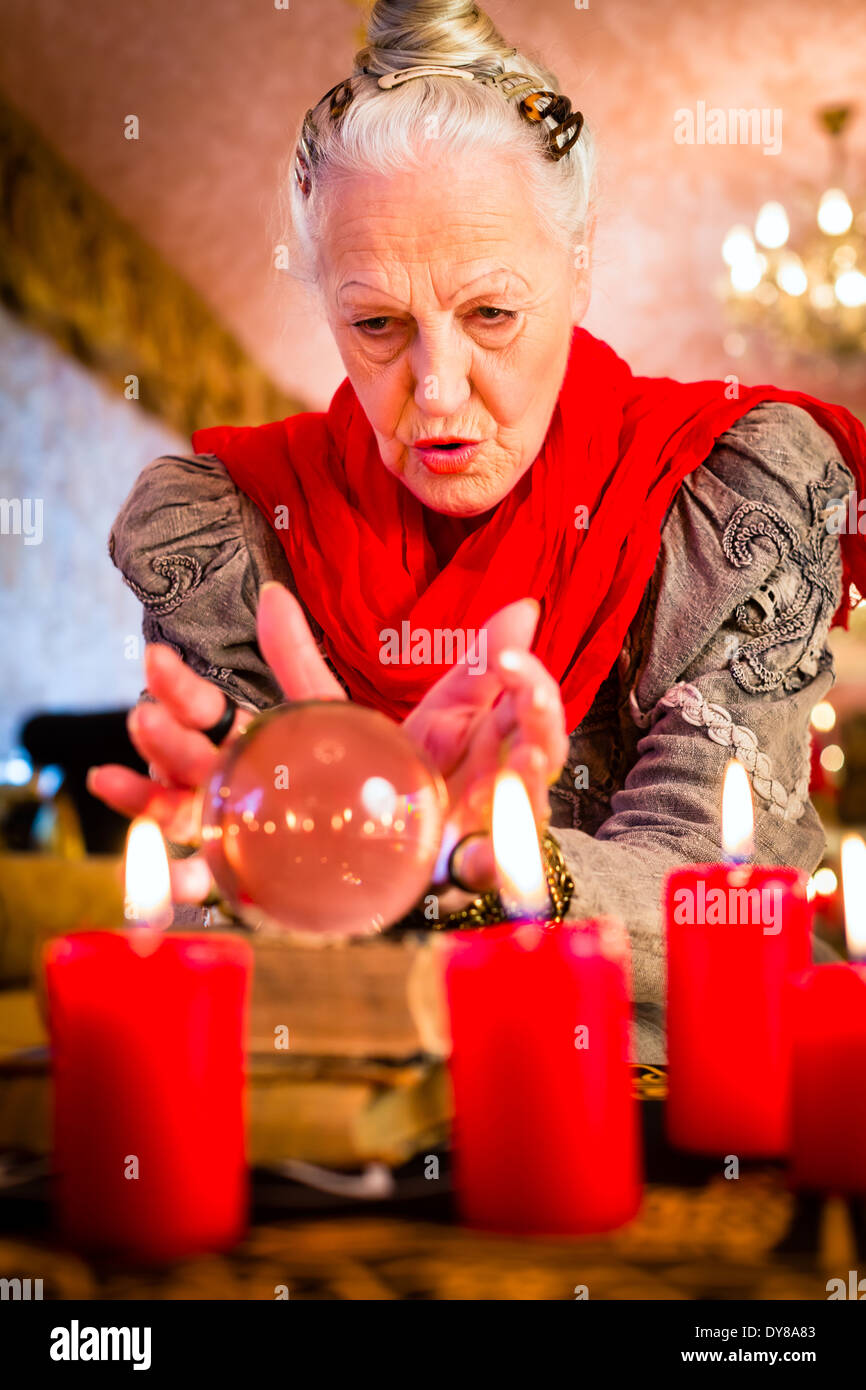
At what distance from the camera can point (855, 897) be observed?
2.02 ft

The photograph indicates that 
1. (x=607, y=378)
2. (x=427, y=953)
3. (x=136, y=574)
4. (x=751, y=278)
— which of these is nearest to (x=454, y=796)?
(x=427, y=953)

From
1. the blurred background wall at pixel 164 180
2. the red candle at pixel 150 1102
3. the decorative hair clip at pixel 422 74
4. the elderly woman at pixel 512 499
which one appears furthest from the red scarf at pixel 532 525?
the blurred background wall at pixel 164 180

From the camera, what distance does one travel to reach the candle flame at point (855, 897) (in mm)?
607

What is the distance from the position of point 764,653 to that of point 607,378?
375 millimetres

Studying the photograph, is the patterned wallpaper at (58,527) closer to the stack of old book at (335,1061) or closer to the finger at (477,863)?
the stack of old book at (335,1061)

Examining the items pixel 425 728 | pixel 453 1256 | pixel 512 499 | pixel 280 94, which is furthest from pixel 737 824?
pixel 280 94

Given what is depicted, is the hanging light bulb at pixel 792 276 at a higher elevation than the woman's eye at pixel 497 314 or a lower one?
higher

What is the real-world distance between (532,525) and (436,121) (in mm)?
381

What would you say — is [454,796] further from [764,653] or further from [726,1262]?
[764,653]

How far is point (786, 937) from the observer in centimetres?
65

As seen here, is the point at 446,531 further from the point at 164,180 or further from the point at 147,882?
the point at 164,180

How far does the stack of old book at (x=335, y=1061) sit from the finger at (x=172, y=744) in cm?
14

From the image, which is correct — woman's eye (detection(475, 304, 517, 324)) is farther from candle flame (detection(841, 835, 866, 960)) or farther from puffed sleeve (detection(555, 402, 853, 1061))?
candle flame (detection(841, 835, 866, 960))

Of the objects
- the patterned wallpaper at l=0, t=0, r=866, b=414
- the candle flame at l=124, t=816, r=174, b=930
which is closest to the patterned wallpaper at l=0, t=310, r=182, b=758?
the patterned wallpaper at l=0, t=0, r=866, b=414
